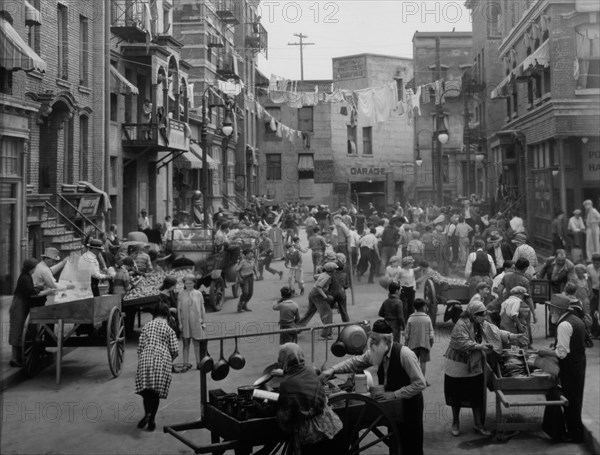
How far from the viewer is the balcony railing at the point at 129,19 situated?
26312mm

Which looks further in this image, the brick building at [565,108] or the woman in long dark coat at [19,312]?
the brick building at [565,108]

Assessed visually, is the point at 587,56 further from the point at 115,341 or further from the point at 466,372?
the point at 115,341

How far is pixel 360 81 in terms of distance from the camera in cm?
5791

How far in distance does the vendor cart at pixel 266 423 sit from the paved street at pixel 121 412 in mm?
1438

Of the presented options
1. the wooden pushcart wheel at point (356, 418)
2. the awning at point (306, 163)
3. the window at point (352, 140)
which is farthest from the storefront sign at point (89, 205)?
the window at point (352, 140)

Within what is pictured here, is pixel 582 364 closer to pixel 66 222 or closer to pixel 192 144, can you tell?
pixel 66 222

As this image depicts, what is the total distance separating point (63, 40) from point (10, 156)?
593cm

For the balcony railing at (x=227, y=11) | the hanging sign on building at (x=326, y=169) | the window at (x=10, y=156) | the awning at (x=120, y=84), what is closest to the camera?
the window at (x=10, y=156)

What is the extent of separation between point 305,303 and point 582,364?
1058cm

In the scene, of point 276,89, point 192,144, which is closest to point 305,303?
point 192,144

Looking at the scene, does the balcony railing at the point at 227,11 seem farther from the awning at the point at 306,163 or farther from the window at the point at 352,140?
the window at the point at 352,140

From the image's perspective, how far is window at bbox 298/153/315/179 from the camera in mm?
56031

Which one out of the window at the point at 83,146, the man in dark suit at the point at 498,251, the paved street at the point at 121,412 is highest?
the window at the point at 83,146

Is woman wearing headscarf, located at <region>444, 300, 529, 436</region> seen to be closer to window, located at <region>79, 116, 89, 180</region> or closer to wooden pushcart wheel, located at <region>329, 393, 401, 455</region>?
wooden pushcart wheel, located at <region>329, 393, 401, 455</region>
